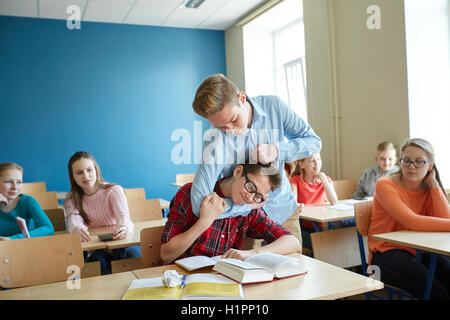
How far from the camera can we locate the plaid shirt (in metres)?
1.72

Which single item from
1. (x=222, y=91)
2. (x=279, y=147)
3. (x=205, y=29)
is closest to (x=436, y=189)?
(x=279, y=147)

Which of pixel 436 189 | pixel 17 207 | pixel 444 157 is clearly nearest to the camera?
pixel 436 189

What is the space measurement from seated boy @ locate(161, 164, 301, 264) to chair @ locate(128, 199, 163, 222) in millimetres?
1569

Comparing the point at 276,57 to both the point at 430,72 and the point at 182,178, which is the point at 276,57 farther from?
the point at 430,72

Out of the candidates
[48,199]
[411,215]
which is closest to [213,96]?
[411,215]

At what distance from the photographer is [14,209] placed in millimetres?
2777

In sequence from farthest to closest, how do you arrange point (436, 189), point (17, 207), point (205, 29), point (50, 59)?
point (205, 29), point (50, 59), point (17, 207), point (436, 189)

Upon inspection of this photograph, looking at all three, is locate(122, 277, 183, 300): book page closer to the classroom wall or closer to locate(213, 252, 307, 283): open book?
locate(213, 252, 307, 283): open book

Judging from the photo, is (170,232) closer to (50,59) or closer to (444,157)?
(444,157)

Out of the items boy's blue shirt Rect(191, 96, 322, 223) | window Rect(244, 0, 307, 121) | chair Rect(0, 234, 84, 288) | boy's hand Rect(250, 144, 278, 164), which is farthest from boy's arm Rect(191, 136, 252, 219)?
window Rect(244, 0, 307, 121)
